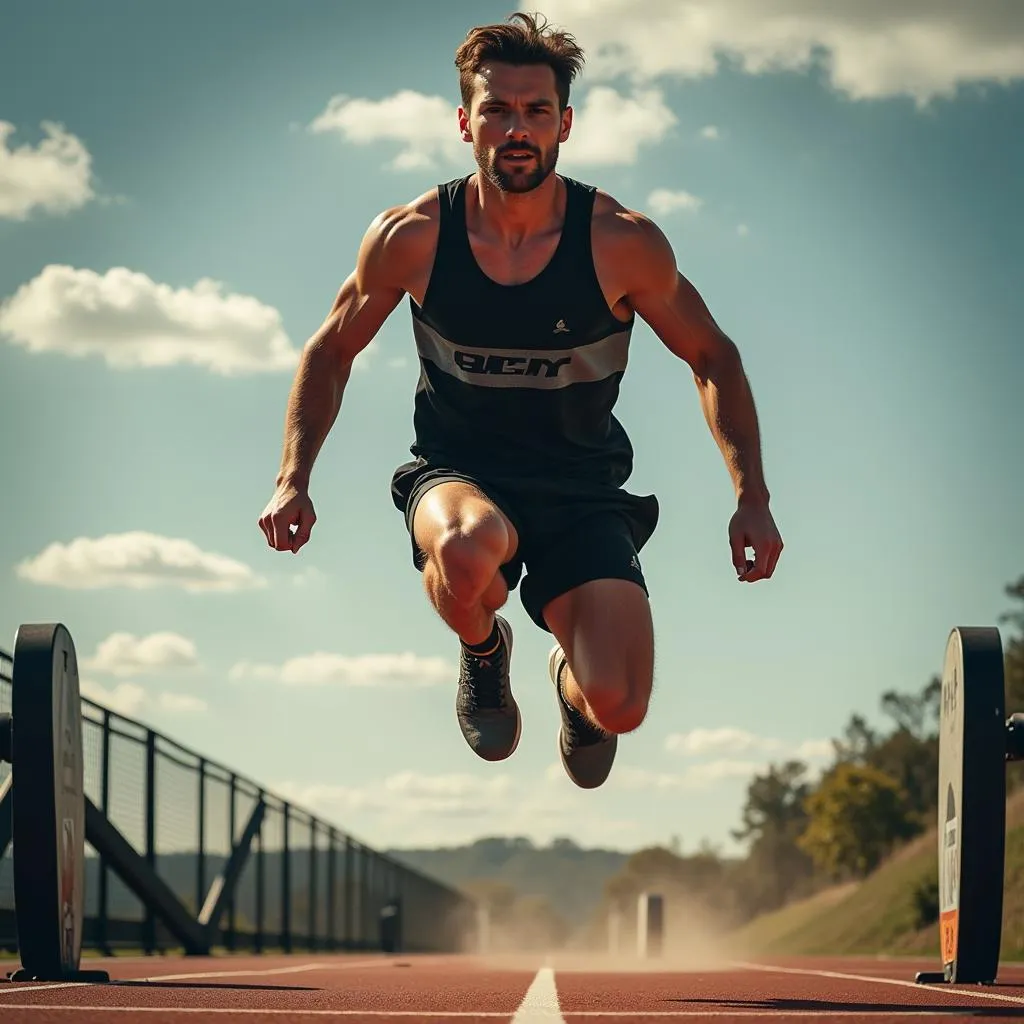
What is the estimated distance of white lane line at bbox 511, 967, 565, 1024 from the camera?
4.44 metres

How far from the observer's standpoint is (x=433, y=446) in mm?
6578

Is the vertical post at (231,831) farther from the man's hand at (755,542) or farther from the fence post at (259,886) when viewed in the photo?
the man's hand at (755,542)

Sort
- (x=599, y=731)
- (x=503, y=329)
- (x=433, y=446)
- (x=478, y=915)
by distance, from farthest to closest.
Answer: (x=478, y=915) < (x=599, y=731) < (x=433, y=446) < (x=503, y=329)

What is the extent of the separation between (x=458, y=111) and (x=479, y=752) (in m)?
2.51

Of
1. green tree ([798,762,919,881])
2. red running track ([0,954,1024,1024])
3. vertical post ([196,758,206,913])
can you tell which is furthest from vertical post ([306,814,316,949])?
green tree ([798,762,919,881])

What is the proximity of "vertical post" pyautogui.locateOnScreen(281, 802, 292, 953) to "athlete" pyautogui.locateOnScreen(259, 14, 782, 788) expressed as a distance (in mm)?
18485

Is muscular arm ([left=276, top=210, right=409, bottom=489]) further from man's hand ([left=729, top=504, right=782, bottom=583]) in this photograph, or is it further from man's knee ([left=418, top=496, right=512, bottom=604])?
man's hand ([left=729, top=504, right=782, bottom=583])

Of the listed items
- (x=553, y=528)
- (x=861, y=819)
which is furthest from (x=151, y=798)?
(x=861, y=819)

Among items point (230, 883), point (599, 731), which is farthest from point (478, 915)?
point (599, 731)

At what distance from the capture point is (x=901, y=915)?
157ft

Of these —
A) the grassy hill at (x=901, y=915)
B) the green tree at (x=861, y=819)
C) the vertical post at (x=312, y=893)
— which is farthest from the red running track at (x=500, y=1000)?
the green tree at (x=861, y=819)

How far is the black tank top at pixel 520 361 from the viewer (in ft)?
20.3

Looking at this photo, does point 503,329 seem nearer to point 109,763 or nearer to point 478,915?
point 109,763

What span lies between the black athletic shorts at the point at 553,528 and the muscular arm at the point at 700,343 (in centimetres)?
52
